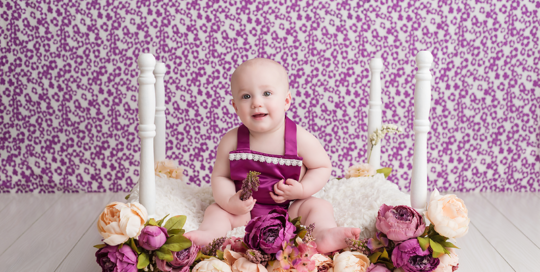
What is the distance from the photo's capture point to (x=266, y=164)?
163cm

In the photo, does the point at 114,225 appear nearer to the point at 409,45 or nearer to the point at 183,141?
the point at 183,141

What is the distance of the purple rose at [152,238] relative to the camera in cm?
131

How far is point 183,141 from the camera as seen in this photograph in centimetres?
274

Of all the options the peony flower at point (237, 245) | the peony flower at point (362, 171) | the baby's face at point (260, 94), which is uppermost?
the baby's face at point (260, 94)

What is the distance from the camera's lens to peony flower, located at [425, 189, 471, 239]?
51.9 inches

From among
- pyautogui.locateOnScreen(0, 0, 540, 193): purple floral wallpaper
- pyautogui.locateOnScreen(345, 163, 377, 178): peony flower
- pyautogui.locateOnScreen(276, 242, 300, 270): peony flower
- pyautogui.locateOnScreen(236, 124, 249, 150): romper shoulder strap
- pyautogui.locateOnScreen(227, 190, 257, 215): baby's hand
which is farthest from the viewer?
pyautogui.locateOnScreen(0, 0, 540, 193): purple floral wallpaper

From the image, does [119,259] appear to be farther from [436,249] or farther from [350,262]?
[436,249]

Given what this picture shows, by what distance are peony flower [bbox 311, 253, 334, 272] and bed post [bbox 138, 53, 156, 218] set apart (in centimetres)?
49

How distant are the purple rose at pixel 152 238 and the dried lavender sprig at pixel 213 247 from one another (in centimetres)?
13

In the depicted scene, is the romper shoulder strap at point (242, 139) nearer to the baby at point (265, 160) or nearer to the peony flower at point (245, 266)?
the baby at point (265, 160)

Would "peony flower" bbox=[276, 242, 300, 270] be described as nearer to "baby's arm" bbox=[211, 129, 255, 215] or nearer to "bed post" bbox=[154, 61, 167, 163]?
"baby's arm" bbox=[211, 129, 255, 215]

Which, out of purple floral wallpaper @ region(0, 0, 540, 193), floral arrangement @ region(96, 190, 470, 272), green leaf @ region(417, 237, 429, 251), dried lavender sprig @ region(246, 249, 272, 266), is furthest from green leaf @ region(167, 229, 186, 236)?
purple floral wallpaper @ region(0, 0, 540, 193)

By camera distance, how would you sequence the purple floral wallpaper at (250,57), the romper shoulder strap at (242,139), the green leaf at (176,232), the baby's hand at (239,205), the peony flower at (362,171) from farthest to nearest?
the purple floral wallpaper at (250,57), the peony flower at (362,171), the romper shoulder strap at (242,139), the baby's hand at (239,205), the green leaf at (176,232)

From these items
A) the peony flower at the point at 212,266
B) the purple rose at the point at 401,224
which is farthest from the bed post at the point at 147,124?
the purple rose at the point at 401,224
